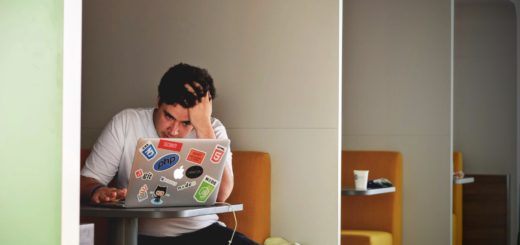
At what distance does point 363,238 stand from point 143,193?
2400 mm

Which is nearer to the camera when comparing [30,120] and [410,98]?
[30,120]

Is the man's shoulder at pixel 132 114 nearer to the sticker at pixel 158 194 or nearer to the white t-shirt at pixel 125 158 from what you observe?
the white t-shirt at pixel 125 158

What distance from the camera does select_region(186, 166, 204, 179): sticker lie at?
118 inches

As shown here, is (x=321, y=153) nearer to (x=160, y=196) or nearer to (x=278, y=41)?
(x=278, y=41)

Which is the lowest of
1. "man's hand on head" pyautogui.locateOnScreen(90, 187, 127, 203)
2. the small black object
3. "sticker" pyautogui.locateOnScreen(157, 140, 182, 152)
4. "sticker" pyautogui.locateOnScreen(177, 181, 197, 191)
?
the small black object

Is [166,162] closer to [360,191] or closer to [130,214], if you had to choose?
[130,214]

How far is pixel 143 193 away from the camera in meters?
2.92

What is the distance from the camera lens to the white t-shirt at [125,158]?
3523 millimetres

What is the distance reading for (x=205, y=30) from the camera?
442 centimetres

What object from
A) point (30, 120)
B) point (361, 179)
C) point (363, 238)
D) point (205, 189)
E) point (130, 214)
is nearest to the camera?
point (30, 120)

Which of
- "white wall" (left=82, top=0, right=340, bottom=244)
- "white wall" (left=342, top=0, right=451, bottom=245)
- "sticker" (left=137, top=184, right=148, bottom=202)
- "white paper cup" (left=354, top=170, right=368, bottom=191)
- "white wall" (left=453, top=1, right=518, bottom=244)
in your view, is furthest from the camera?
"white wall" (left=453, top=1, right=518, bottom=244)

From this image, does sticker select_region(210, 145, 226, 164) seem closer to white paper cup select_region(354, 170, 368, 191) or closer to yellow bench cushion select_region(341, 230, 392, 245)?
white paper cup select_region(354, 170, 368, 191)

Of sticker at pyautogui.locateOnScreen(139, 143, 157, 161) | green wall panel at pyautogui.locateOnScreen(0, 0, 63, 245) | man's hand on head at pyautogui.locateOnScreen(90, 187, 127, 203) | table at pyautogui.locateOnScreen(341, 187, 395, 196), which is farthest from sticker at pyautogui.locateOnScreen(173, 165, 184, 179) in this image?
table at pyautogui.locateOnScreen(341, 187, 395, 196)

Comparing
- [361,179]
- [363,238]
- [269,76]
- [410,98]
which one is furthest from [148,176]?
[410,98]
